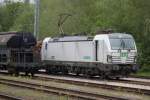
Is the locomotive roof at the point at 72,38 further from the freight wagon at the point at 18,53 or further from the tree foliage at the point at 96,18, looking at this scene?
the tree foliage at the point at 96,18

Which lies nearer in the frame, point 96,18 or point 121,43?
point 121,43

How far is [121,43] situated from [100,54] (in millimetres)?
1403

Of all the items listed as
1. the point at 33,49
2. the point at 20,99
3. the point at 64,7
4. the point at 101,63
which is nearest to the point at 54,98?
the point at 20,99

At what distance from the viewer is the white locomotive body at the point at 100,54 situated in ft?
91.9

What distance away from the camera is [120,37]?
28.9 m

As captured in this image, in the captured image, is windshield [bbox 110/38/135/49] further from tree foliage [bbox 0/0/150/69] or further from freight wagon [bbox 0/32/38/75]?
freight wagon [bbox 0/32/38/75]

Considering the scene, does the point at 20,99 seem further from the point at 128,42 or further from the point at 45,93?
the point at 128,42

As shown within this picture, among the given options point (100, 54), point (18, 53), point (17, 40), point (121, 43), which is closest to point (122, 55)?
point (121, 43)

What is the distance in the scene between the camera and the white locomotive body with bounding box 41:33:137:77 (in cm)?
2802

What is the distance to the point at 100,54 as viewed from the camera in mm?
28578

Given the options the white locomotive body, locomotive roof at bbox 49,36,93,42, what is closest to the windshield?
the white locomotive body

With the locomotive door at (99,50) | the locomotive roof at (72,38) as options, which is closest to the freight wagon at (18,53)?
the locomotive roof at (72,38)

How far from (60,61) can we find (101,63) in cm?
573

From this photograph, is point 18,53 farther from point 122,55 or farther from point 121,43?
point 122,55
